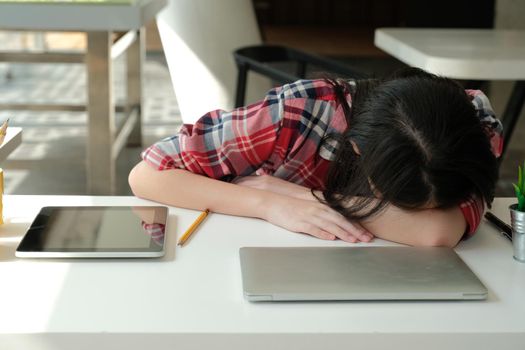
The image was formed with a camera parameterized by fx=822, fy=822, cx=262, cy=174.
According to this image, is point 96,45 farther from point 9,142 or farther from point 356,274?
point 356,274

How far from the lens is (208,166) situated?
1.32 meters

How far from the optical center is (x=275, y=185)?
1328 mm

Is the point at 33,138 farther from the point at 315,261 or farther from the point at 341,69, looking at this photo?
the point at 315,261

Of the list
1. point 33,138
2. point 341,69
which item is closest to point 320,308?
point 341,69

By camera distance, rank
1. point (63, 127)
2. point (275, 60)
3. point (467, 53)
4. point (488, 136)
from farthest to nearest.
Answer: point (63, 127) → point (275, 60) → point (467, 53) → point (488, 136)

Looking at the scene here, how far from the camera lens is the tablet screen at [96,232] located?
40.0 inches

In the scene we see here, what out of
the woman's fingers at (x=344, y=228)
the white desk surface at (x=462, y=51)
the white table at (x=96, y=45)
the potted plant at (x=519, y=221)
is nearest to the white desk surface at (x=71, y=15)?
the white table at (x=96, y=45)

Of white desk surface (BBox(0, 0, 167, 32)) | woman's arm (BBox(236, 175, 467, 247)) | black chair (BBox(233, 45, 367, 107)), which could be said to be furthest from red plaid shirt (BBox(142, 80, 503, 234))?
white desk surface (BBox(0, 0, 167, 32))

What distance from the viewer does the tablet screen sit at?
102cm

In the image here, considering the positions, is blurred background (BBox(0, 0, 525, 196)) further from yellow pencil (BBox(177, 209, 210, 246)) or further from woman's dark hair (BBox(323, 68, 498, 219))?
yellow pencil (BBox(177, 209, 210, 246))

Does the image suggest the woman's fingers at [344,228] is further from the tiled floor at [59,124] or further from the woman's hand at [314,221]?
Answer: the tiled floor at [59,124]

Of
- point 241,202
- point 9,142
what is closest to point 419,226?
point 241,202

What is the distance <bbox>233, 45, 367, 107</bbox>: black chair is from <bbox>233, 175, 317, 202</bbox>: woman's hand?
0.79 metres

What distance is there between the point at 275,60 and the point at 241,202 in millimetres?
1617
